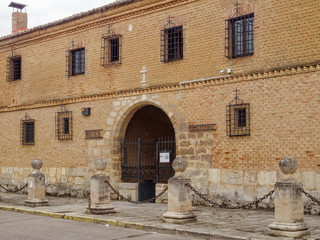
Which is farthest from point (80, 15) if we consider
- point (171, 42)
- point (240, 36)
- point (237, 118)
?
point (237, 118)

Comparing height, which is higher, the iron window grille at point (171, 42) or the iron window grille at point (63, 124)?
the iron window grille at point (171, 42)

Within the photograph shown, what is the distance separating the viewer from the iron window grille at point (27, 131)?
18891 millimetres

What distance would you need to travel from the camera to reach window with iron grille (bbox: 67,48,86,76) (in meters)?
17.5

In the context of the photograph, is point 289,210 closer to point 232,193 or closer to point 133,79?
point 232,193

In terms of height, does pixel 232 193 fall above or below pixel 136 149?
below

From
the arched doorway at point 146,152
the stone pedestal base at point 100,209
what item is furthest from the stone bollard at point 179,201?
the arched doorway at point 146,152

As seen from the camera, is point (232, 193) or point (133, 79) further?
point (133, 79)

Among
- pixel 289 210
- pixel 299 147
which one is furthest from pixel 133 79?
pixel 289 210

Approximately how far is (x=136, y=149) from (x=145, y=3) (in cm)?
505

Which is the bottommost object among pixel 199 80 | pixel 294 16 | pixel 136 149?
pixel 136 149

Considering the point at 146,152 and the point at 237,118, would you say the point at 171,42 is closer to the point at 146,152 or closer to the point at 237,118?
the point at 237,118

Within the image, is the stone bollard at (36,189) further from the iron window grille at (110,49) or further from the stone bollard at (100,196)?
the iron window grille at (110,49)

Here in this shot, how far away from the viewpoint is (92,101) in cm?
1672

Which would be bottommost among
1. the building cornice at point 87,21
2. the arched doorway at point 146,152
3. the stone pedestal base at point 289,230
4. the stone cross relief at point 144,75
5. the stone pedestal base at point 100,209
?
the stone pedestal base at point 100,209
